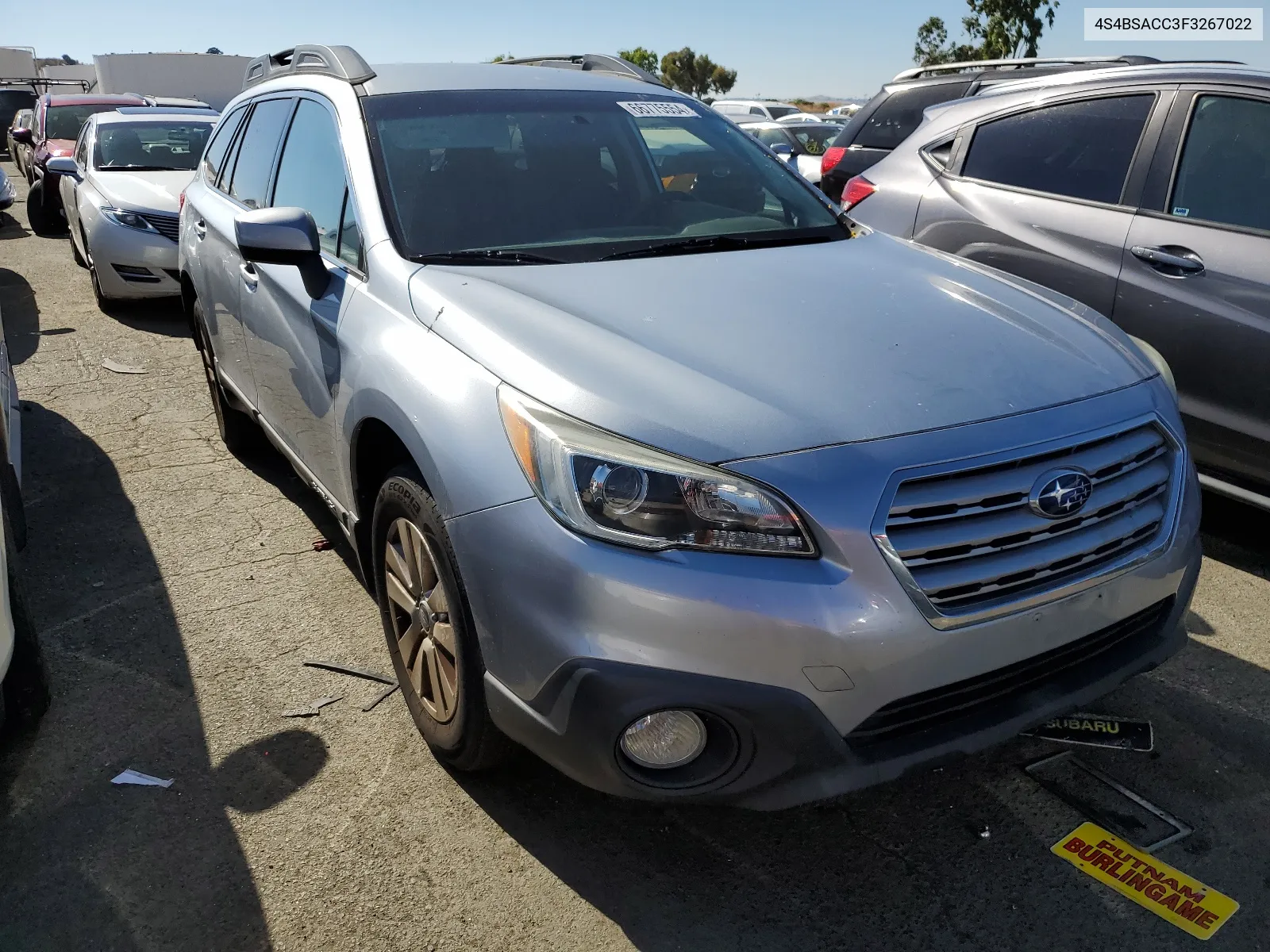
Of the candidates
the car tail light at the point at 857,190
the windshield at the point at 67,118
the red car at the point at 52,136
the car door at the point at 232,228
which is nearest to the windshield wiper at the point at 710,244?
the car door at the point at 232,228

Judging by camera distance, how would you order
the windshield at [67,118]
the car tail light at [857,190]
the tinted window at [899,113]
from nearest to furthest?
the car tail light at [857,190], the tinted window at [899,113], the windshield at [67,118]

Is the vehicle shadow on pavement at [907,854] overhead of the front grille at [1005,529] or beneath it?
beneath

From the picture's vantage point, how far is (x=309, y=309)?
124 inches

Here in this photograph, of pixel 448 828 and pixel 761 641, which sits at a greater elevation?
pixel 761 641

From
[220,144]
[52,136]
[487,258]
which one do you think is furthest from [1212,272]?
[52,136]

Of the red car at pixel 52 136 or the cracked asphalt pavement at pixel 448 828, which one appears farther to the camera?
the red car at pixel 52 136

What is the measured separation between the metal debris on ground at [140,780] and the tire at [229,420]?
8.10ft

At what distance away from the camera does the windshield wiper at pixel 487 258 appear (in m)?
2.80

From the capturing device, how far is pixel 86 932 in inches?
89.1

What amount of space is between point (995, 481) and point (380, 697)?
75.5 inches

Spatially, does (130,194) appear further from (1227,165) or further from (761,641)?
(761,641)

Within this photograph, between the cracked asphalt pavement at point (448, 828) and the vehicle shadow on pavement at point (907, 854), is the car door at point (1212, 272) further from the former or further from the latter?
the vehicle shadow on pavement at point (907, 854)

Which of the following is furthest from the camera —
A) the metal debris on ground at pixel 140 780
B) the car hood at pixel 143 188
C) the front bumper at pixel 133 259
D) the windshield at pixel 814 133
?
the windshield at pixel 814 133

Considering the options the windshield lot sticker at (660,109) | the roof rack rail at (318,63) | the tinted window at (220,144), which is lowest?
the tinted window at (220,144)
